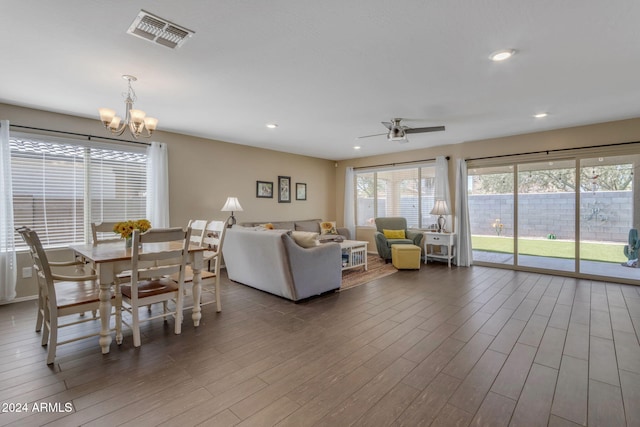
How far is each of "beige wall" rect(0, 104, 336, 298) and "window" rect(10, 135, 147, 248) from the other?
26 centimetres

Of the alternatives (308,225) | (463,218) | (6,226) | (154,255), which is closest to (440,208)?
(463,218)

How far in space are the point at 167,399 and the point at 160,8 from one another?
2552 mm

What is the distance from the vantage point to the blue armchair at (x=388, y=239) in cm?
638

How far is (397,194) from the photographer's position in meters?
7.28

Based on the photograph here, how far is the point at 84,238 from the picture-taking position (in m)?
4.29

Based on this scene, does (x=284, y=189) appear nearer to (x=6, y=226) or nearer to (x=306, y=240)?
(x=306, y=240)

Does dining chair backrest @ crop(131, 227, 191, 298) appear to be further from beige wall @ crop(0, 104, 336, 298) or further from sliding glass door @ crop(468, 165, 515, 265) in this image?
sliding glass door @ crop(468, 165, 515, 265)

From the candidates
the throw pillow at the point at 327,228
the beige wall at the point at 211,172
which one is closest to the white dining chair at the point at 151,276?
the beige wall at the point at 211,172

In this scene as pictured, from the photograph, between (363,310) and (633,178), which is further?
(633,178)

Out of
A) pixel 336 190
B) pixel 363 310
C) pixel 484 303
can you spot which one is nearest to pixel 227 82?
pixel 363 310

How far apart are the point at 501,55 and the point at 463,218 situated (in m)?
4.03

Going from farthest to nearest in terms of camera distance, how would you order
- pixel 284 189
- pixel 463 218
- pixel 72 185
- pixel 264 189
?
pixel 284 189 < pixel 264 189 < pixel 463 218 < pixel 72 185

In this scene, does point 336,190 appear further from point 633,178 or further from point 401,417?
point 401,417

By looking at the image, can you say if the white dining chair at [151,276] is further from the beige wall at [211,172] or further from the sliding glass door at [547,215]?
the sliding glass door at [547,215]
